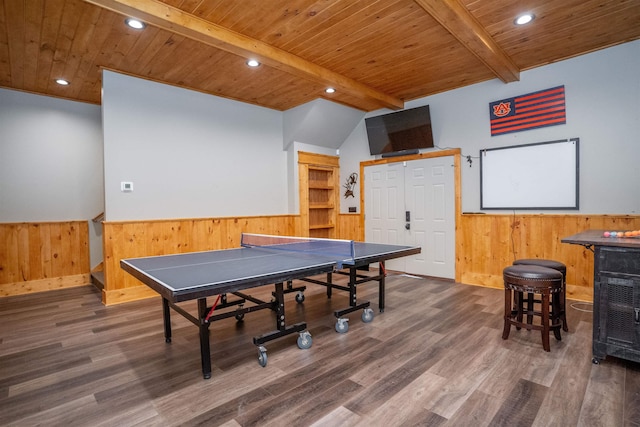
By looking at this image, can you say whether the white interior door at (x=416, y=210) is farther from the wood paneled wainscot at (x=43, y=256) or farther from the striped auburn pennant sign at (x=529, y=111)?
the wood paneled wainscot at (x=43, y=256)

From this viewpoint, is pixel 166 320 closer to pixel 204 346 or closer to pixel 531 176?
pixel 204 346

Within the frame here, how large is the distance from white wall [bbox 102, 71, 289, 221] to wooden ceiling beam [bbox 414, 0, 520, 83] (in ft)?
→ 11.3

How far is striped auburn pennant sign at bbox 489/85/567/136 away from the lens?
4148 mm

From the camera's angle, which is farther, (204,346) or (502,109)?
(502,109)

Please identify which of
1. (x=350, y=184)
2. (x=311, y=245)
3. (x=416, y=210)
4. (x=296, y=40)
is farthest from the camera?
(x=350, y=184)

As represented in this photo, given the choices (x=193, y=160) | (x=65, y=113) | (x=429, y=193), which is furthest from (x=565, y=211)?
(x=65, y=113)

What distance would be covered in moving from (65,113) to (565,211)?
23.8 ft

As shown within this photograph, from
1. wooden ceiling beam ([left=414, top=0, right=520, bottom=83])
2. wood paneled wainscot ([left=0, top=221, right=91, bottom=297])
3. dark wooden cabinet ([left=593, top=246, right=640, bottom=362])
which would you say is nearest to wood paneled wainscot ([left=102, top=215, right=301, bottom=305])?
wood paneled wainscot ([left=0, top=221, right=91, bottom=297])

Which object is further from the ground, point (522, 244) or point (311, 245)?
point (311, 245)

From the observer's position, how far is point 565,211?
4.13 meters

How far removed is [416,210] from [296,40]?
3.32 m

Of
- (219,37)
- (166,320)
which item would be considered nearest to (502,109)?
(219,37)

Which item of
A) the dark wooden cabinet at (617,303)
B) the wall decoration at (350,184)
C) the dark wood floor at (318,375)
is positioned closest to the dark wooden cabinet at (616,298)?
the dark wooden cabinet at (617,303)

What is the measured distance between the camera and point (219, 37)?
3160 millimetres
